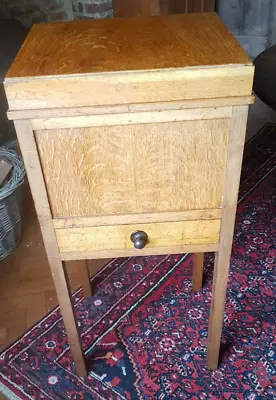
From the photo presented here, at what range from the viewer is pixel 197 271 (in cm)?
146

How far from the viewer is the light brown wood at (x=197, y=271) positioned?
4.67ft

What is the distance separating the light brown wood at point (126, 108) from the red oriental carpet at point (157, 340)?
31.3 inches

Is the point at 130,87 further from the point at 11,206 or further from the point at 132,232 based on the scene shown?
the point at 11,206

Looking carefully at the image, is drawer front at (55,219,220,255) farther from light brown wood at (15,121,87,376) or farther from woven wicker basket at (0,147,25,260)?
woven wicker basket at (0,147,25,260)

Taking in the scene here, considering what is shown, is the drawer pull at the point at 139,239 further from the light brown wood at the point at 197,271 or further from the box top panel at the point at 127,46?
the light brown wood at the point at 197,271

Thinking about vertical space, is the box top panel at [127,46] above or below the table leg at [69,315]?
above

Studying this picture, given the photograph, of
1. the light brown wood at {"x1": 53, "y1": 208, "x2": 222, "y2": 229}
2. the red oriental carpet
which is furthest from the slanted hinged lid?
the red oriental carpet

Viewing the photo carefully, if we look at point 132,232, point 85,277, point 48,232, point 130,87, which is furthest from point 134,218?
point 85,277

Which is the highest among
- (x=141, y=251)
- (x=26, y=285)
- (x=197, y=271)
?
(x=141, y=251)

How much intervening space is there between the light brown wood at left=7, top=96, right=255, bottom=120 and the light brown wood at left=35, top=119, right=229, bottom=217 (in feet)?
0.12

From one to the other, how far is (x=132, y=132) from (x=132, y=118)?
0.03 meters

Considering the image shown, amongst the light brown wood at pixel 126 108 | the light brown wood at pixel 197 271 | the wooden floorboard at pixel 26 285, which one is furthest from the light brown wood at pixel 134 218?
the wooden floorboard at pixel 26 285

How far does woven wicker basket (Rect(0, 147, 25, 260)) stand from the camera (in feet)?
5.24

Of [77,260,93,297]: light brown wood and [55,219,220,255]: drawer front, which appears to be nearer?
[55,219,220,255]: drawer front
